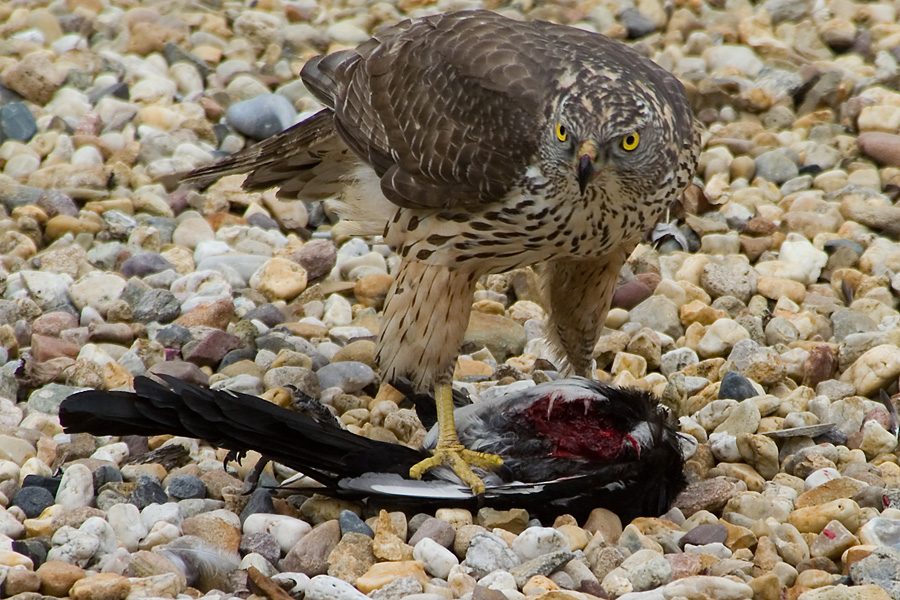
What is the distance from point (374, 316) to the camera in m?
5.16

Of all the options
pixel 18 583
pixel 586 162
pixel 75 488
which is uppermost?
pixel 586 162

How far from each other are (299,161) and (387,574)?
7.17 ft

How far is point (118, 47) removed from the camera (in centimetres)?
726

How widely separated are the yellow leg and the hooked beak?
3.12 ft

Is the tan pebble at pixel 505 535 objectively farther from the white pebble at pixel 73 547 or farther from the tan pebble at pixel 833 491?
the white pebble at pixel 73 547

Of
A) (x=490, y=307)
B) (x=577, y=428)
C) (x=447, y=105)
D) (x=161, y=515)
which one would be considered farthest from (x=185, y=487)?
(x=490, y=307)

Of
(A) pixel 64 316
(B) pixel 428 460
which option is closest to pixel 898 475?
(B) pixel 428 460

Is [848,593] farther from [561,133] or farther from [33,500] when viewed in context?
[33,500]

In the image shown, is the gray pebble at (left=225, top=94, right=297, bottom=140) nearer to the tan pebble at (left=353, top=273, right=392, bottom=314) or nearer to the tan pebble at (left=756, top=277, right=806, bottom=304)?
the tan pebble at (left=353, top=273, right=392, bottom=314)

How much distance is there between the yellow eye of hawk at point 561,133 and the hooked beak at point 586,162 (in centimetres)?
8

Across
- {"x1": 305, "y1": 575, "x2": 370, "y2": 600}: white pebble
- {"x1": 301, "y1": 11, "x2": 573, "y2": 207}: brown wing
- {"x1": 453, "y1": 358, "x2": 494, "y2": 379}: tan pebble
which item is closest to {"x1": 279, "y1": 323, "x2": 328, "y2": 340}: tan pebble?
{"x1": 453, "y1": 358, "x2": 494, "y2": 379}: tan pebble

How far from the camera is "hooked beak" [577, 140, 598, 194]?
346cm

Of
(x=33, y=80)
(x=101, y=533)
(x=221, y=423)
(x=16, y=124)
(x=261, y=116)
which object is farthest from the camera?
(x=33, y=80)

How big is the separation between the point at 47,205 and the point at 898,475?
12.7 feet
